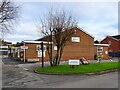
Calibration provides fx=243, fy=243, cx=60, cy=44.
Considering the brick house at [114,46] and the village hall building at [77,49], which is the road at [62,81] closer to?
the village hall building at [77,49]

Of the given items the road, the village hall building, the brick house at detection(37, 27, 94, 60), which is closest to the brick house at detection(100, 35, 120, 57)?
the village hall building

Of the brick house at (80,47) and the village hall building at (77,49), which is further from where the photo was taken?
the brick house at (80,47)

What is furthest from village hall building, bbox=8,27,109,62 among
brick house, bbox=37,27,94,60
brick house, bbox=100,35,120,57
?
brick house, bbox=100,35,120,57

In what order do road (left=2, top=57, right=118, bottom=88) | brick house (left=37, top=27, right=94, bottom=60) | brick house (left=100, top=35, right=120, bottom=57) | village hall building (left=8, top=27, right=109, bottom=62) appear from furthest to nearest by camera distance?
brick house (left=100, top=35, right=120, bottom=57), brick house (left=37, top=27, right=94, bottom=60), village hall building (left=8, top=27, right=109, bottom=62), road (left=2, top=57, right=118, bottom=88)

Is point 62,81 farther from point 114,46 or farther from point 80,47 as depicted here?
point 114,46

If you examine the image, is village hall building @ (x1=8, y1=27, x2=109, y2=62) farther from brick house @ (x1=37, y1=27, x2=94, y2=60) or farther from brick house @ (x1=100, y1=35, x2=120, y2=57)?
brick house @ (x1=100, y1=35, x2=120, y2=57)

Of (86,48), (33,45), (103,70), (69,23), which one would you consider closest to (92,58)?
(86,48)

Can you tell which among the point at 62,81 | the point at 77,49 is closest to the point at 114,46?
the point at 77,49

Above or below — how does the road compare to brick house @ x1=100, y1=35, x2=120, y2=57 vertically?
below

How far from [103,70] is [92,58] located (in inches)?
908

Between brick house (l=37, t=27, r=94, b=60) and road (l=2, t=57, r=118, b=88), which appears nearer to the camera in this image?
road (l=2, t=57, r=118, b=88)

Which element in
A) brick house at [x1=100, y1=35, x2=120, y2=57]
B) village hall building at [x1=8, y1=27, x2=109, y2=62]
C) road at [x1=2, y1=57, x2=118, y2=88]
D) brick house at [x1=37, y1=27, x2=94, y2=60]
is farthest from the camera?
brick house at [x1=100, y1=35, x2=120, y2=57]

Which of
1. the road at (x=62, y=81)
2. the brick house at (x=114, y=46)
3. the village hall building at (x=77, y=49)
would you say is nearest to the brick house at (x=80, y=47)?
the village hall building at (x=77, y=49)

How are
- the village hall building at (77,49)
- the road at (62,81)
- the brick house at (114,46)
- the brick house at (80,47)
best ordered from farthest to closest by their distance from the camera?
the brick house at (114,46) → the brick house at (80,47) → the village hall building at (77,49) → the road at (62,81)
